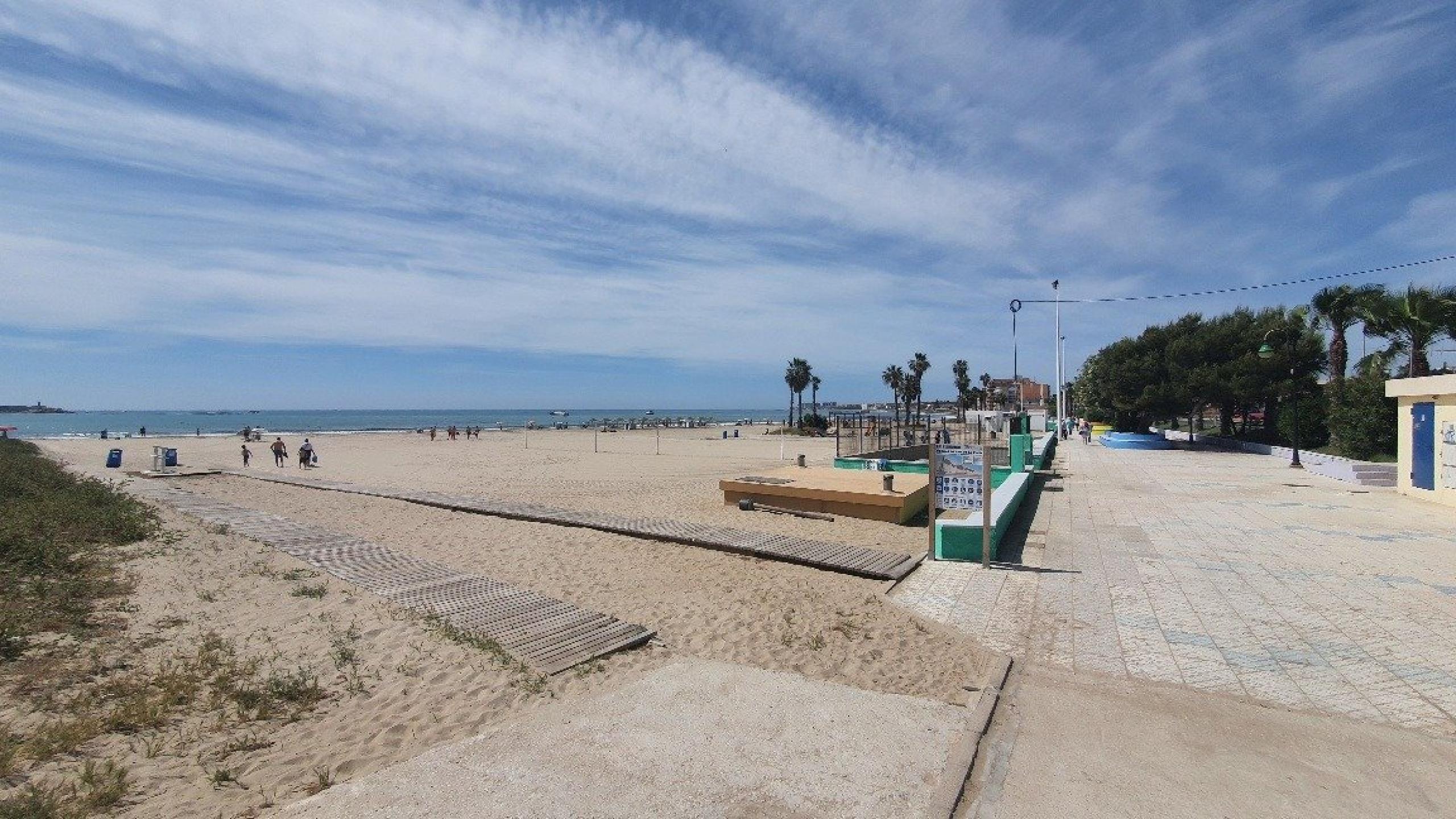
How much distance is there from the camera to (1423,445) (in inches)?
584

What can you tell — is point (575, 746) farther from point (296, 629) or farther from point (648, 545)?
point (648, 545)

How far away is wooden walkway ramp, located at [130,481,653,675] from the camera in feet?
20.3

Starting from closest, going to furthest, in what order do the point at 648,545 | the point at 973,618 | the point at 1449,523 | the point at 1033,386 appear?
the point at 973,618 → the point at 648,545 → the point at 1449,523 → the point at 1033,386

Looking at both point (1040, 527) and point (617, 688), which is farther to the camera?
point (1040, 527)

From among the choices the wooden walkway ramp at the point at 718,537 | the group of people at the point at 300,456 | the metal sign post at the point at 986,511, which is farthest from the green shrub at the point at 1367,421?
the group of people at the point at 300,456

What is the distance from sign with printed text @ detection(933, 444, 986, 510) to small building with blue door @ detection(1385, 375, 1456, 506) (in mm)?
11352

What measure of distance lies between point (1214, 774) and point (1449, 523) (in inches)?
499

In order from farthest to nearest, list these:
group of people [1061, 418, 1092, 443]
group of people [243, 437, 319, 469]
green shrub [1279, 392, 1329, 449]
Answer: group of people [1061, 418, 1092, 443], group of people [243, 437, 319, 469], green shrub [1279, 392, 1329, 449]

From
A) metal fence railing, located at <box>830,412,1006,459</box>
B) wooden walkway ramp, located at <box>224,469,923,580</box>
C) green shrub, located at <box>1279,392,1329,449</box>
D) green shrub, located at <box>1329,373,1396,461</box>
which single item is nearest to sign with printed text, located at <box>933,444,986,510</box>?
wooden walkway ramp, located at <box>224,469,923,580</box>

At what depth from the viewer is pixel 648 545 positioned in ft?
36.4

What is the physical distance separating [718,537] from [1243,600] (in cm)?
691

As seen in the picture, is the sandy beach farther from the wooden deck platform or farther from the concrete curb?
the wooden deck platform

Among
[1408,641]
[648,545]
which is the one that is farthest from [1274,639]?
[648,545]

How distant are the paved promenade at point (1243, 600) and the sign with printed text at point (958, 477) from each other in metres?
1.03
